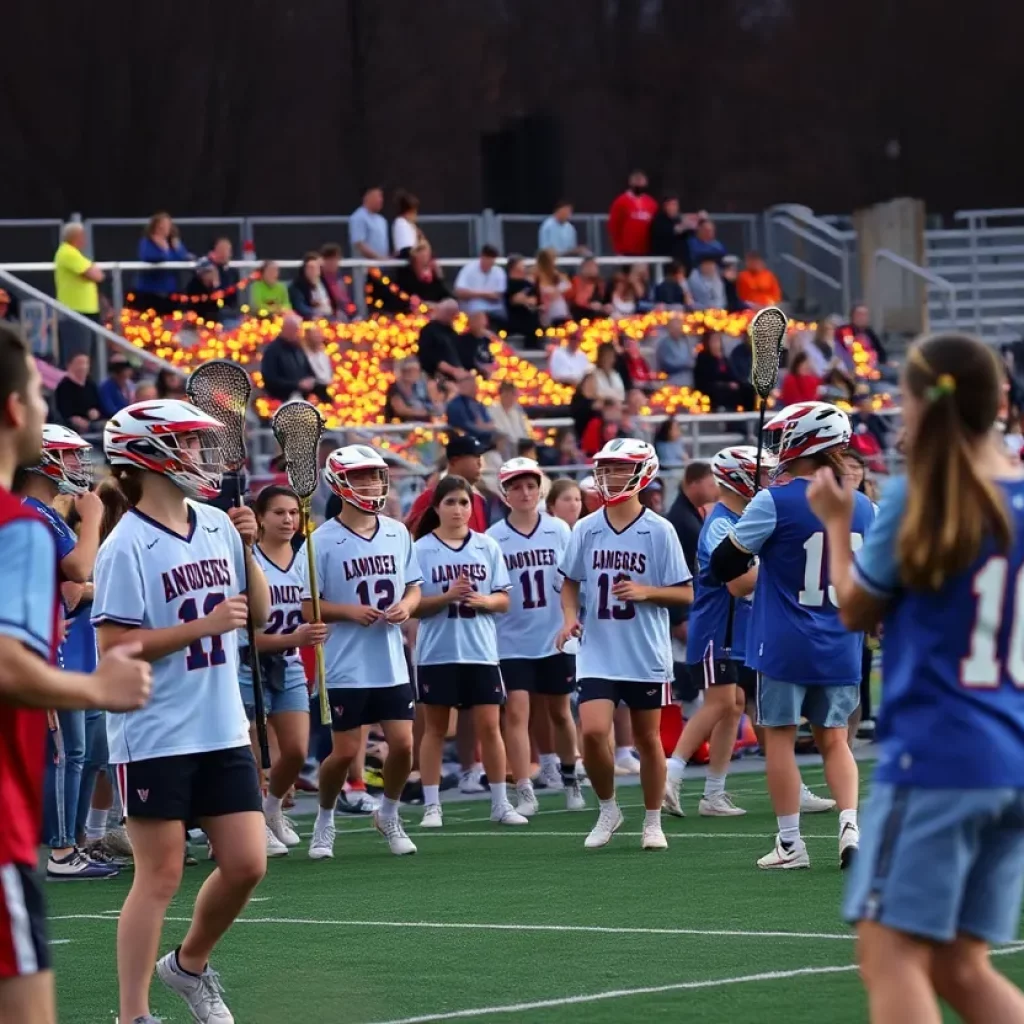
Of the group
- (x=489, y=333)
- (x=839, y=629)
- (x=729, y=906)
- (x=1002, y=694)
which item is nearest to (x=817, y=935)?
(x=729, y=906)

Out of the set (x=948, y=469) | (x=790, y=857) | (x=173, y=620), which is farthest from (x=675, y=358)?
(x=948, y=469)

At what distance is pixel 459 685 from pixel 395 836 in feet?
6.39

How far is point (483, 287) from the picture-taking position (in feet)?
81.4

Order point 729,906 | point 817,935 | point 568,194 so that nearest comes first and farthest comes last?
point 817,935
point 729,906
point 568,194

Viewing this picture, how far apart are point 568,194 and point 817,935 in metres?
22.6

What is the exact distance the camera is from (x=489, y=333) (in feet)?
78.4

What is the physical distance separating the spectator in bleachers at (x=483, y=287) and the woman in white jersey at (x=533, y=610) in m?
9.30

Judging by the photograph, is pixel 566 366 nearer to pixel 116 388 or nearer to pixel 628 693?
Result: pixel 116 388

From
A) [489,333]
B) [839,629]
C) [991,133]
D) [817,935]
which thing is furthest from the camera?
[991,133]

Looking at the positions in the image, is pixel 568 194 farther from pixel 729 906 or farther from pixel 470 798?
pixel 729 906

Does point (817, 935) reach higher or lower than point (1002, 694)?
lower

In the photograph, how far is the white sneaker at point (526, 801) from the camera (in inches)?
569

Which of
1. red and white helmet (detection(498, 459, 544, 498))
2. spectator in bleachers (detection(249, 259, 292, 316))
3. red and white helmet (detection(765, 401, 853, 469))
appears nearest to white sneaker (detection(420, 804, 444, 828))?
red and white helmet (detection(498, 459, 544, 498))

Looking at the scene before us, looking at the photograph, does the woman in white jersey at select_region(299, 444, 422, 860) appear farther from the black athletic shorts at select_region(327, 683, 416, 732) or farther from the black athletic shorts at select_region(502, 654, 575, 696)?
the black athletic shorts at select_region(502, 654, 575, 696)
